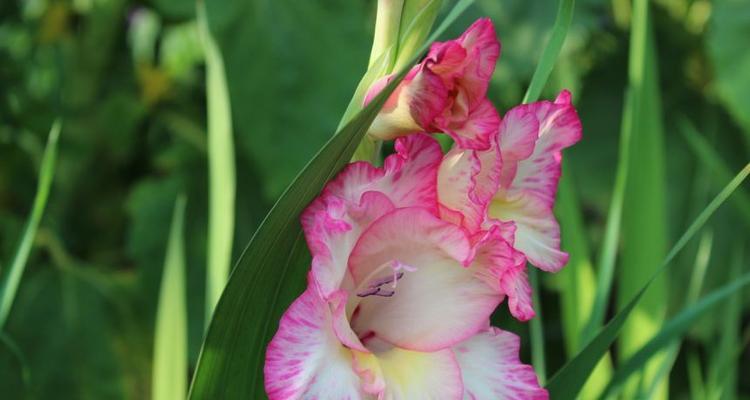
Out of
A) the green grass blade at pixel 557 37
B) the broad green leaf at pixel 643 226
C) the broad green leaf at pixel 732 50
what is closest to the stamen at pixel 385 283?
the green grass blade at pixel 557 37

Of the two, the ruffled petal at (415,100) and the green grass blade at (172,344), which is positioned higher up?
the ruffled petal at (415,100)

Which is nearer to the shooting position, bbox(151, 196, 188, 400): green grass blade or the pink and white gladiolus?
the pink and white gladiolus

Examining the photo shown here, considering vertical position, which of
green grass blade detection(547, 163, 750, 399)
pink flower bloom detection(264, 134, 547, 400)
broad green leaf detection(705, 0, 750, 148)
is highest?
broad green leaf detection(705, 0, 750, 148)

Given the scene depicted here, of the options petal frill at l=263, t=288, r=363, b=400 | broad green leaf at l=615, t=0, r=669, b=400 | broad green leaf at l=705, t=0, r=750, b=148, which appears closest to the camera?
petal frill at l=263, t=288, r=363, b=400

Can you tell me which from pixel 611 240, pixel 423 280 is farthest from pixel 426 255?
pixel 611 240

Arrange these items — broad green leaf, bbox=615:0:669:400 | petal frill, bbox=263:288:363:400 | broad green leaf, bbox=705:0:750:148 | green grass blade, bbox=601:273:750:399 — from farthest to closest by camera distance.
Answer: broad green leaf, bbox=705:0:750:148 → broad green leaf, bbox=615:0:669:400 → green grass blade, bbox=601:273:750:399 → petal frill, bbox=263:288:363:400

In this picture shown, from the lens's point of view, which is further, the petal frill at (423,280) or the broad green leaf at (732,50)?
the broad green leaf at (732,50)

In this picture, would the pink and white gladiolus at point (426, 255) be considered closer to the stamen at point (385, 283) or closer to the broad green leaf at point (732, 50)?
the stamen at point (385, 283)

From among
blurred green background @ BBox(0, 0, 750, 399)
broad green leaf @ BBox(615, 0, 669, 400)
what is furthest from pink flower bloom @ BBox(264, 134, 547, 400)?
blurred green background @ BBox(0, 0, 750, 399)

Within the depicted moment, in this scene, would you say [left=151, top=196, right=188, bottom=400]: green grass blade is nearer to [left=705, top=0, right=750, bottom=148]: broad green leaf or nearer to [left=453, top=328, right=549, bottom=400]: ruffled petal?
[left=453, top=328, right=549, bottom=400]: ruffled petal
